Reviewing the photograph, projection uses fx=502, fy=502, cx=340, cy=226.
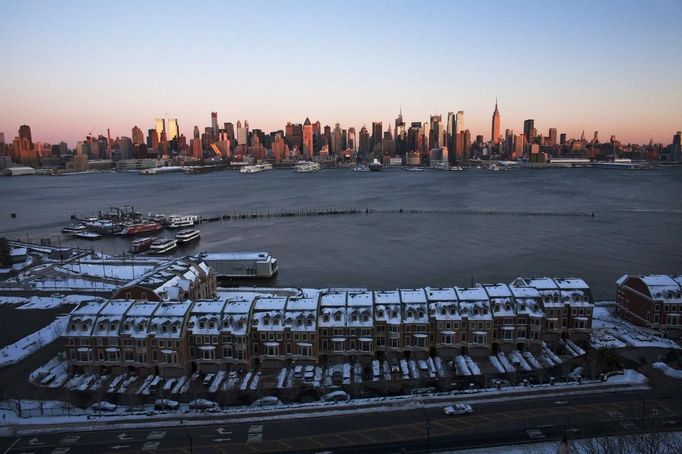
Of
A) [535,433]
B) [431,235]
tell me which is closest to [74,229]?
[431,235]

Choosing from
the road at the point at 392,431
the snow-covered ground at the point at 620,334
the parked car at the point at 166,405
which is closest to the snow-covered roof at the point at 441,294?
the road at the point at 392,431

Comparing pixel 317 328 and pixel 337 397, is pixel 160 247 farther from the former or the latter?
pixel 337 397

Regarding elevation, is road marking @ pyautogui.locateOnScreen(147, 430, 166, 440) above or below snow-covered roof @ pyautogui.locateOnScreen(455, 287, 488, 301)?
below

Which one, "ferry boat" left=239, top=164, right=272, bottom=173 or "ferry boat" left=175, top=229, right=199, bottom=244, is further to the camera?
"ferry boat" left=239, top=164, right=272, bottom=173

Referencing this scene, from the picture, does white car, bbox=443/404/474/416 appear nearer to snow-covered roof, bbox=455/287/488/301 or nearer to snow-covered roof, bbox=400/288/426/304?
snow-covered roof, bbox=400/288/426/304

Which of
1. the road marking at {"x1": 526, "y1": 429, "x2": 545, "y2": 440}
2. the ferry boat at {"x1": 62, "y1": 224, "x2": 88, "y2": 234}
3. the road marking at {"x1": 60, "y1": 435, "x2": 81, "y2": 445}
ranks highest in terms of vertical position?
the ferry boat at {"x1": 62, "y1": 224, "x2": 88, "y2": 234}

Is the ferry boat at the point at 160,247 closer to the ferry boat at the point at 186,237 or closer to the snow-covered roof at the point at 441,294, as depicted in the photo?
the ferry boat at the point at 186,237

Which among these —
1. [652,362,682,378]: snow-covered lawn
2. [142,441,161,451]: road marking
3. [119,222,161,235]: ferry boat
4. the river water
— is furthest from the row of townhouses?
[119,222,161,235]: ferry boat
